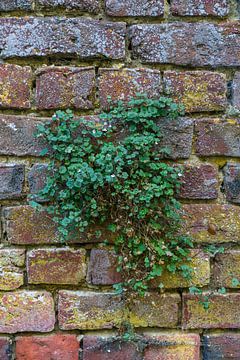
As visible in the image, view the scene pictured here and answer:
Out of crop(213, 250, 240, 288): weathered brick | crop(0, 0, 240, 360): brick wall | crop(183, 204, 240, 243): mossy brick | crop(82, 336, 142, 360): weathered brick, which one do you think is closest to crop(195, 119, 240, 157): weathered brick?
crop(0, 0, 240, 360): brick wall

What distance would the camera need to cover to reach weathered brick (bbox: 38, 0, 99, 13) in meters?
1.38

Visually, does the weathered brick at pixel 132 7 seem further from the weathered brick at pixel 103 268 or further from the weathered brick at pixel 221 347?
the weathered brick at pixel 221 347

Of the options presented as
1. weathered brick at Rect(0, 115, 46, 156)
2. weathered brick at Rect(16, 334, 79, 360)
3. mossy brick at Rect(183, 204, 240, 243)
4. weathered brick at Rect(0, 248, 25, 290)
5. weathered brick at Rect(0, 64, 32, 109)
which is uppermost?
weathered brick at Rect(0, 64, 32, 109)

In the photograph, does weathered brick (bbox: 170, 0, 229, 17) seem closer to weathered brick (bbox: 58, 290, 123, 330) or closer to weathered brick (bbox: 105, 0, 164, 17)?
weathered brick (bbox: 105, 0, 164, 17)

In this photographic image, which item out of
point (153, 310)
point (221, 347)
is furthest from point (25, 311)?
point (221, 347)

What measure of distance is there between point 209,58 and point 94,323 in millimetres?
925

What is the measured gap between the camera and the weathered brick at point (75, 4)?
54.4 inches

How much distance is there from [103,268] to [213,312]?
38 centimetres

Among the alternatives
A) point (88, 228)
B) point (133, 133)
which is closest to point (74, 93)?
point (133, 133)

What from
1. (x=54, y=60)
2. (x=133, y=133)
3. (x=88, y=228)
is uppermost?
(x=54, y=60)

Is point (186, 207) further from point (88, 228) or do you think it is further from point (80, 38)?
point (80, 38)

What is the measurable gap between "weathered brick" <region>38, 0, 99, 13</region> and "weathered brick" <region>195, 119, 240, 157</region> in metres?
0.50

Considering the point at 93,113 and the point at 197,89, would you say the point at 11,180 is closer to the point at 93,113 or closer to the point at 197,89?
the point at 93,113

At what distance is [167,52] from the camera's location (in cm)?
139
